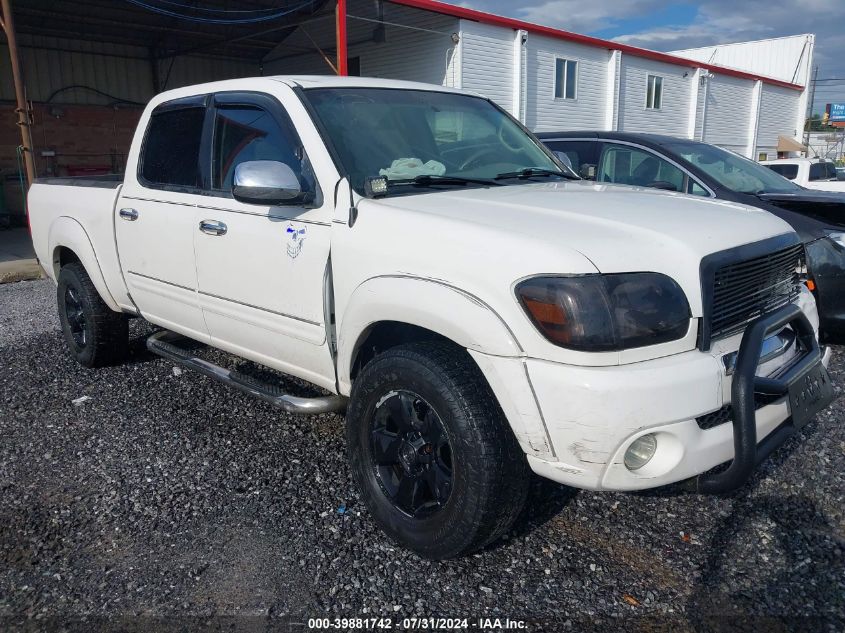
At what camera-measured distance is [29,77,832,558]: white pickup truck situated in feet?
7.82

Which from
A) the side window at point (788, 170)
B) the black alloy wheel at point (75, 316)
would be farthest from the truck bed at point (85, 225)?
the side window at point (788, 170)

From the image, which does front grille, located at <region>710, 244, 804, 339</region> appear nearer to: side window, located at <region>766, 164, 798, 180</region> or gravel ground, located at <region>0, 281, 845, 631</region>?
gravel ground, located at <region>0, 281, 845, 631</region>

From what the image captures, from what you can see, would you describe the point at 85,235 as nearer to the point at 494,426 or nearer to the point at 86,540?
the point at 86,540

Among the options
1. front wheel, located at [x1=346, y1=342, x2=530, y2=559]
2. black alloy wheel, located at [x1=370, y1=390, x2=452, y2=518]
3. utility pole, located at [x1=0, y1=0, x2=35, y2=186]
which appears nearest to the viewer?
front wheel, located at [x1=346, y1=342, x2=530, y2=559]

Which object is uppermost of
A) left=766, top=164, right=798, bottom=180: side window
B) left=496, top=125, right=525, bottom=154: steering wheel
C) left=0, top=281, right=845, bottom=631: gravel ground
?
left=496, top=125, right=525, bottom=154: steering wheel

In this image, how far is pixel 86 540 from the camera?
310 cm

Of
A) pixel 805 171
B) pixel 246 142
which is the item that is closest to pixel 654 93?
pixel 805 171

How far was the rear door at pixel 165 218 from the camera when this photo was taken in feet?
13.3

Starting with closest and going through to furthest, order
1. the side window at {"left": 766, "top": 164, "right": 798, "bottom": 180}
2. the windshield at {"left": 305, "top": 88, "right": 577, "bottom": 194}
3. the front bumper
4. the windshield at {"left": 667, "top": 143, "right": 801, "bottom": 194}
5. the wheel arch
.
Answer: the front bumper < the wheel arch < the windshield at {"left": 305, "top": 88, "right": 577, "bottom": 194} < the windshield at {"left": 667, "top": 143, "right": 801, "bottom": 194} < the side window at {"left": 766, "top": 164, "right": 798, "bottom": 180}

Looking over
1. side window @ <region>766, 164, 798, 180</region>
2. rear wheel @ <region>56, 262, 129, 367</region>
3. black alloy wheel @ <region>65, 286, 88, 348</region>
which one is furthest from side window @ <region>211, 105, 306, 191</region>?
side window @ <region>766, 164, 798, 180</region>

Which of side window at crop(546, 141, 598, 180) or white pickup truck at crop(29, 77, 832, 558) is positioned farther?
side window at crop(546, 141, 598, 180)

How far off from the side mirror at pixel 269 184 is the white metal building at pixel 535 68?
44.7 ft

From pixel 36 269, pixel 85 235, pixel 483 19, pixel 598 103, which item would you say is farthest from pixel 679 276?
pixel 598 103

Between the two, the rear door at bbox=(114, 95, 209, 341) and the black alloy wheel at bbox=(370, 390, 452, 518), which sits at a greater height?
the rear door at bbox=(114, 95, 209, 341)
